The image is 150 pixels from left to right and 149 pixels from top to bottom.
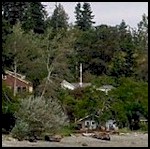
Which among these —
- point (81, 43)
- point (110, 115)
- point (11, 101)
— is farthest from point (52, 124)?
point (81, 43)

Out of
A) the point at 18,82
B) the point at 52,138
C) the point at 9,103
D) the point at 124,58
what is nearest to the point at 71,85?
the point at 124,58

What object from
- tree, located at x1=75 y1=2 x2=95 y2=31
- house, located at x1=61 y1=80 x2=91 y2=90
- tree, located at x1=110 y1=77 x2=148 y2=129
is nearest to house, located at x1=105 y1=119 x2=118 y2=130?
tree, located at x1=110 y1=77 x2=148 y2=129

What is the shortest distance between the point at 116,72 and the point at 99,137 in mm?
7225

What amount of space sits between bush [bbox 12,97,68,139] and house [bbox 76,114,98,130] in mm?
4437

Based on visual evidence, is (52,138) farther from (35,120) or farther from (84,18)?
(84,18)

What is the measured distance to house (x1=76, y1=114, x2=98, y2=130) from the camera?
22094mm

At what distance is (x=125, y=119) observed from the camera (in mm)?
22016

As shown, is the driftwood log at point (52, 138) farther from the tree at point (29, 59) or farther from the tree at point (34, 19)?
the tree at point (34, 19)

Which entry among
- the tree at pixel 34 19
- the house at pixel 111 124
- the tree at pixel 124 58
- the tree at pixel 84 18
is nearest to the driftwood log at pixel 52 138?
the house at pixel 111 124

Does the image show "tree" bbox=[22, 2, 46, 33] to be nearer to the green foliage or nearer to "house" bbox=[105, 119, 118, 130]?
"house" bbox=[105, 119, 118, 130]

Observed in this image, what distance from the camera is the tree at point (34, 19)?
30672mm

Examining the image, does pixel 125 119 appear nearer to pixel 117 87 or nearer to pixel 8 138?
pixel 117 87

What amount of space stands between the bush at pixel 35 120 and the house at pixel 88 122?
4.44m

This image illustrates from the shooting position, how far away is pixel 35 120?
53.7 ft
